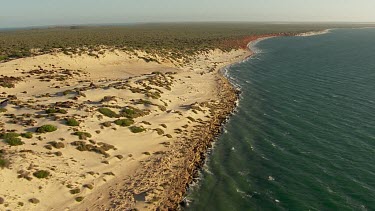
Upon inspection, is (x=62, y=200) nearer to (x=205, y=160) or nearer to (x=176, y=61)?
(x=205, y=160)

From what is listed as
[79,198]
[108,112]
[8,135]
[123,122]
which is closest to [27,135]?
[8,135]

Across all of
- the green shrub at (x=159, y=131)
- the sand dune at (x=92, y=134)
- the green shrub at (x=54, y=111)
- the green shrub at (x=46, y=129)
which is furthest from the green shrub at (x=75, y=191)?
the green shrub at (x=54, y=111)

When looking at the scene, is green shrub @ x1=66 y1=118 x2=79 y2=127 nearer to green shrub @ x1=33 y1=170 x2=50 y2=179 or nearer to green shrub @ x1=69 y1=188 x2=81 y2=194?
green shrub @ x1=33 y1=170 x2=50 y2=179

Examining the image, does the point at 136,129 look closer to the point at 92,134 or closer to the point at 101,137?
the point at 101,137

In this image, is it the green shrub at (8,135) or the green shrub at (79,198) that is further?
the green shrub at (8,135)

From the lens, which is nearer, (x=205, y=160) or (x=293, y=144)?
(x=205, y=160)

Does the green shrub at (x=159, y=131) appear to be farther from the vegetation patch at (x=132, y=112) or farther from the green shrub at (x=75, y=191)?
the green shrub at (x=75, y=191)

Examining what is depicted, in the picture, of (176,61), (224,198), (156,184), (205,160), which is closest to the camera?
(224,198)

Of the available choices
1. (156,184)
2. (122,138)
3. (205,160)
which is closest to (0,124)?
(122,138)
